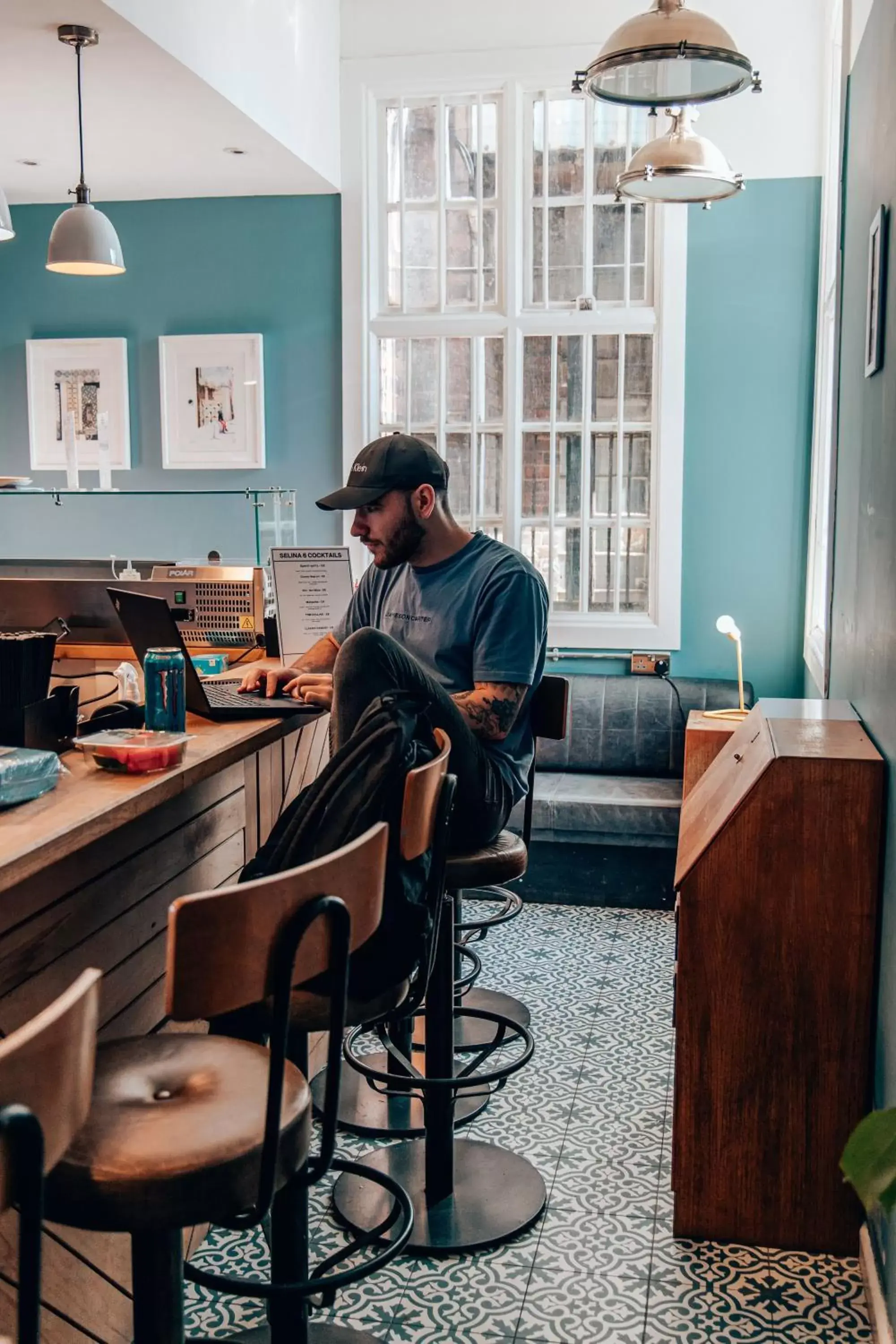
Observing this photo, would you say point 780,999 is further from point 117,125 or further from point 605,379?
point 117,125

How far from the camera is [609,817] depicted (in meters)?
4.82

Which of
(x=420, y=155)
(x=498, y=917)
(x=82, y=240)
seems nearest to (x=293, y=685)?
(x=498, y=917)

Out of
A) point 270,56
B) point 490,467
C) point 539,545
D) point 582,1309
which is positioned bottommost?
point 582,1309

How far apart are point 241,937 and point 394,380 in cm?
471

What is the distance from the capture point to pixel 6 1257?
177 cm

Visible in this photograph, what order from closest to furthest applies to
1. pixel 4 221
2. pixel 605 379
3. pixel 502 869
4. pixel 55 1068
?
pixel 55 1068 < pixel 502 869 < pixel 4 221 < pixel 605 379

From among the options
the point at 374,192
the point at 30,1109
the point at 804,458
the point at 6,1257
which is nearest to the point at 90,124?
the point at 374,192

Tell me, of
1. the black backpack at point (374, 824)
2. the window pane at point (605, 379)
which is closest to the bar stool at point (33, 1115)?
the black backpack at point (374, 824)

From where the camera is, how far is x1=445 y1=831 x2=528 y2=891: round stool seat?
8.38ft

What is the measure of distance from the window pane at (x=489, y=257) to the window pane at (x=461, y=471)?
638 mm

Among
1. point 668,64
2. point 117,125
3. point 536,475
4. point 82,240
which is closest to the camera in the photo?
point 668,64

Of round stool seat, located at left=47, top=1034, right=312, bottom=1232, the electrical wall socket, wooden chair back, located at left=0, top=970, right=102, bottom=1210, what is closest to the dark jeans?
round stool seat, located at left=47, top=1034, right=312, bottom=1232

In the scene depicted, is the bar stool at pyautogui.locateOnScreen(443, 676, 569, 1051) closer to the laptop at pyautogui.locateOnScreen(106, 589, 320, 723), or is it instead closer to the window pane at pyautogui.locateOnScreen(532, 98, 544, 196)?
the laptop at pyautogui.locateOnScreen(106, 589, 320, 723)

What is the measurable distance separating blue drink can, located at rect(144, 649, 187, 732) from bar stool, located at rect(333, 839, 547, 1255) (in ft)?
2.14
